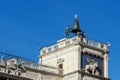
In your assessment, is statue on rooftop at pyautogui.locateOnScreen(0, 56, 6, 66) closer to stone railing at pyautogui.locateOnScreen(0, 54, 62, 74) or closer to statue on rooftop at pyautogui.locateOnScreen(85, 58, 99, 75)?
stone railing at pyautogui.locateOnScreen(0, 54, 62, 74)

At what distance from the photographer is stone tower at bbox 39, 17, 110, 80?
66938 millimetres

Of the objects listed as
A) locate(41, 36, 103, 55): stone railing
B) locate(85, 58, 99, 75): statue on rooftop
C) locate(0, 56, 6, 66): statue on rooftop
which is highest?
locate(41, 36, 103, 55): stone railing

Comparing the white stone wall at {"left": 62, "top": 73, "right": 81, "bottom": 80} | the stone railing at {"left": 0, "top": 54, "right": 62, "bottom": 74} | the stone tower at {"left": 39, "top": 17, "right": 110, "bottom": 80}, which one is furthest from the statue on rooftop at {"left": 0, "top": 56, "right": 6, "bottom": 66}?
the white stone wall at {"left": 62, "top": 73, "right": 81, "bottom": 80}

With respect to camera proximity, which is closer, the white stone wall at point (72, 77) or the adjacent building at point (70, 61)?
the adjacent building at point (70, 61)

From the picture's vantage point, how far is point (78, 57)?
66.8m

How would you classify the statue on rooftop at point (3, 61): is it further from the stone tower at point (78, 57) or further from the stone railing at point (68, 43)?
the stone railing at point (68, 43)

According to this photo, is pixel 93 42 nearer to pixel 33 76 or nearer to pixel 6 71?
pixel 33 76

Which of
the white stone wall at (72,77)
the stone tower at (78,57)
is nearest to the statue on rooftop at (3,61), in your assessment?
the stone tower at (78,57)

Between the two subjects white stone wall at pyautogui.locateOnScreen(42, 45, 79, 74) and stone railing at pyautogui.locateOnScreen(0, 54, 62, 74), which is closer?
stone railing at pyautogui.locateOnScreen(0, 54, 62, 74)

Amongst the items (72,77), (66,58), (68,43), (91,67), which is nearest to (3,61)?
(72,77)

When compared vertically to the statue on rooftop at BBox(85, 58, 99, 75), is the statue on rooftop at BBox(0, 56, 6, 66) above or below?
below

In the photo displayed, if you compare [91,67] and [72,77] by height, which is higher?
[91,67]

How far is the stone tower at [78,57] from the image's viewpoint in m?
66.9

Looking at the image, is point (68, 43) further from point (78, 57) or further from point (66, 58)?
point (78, 57)
